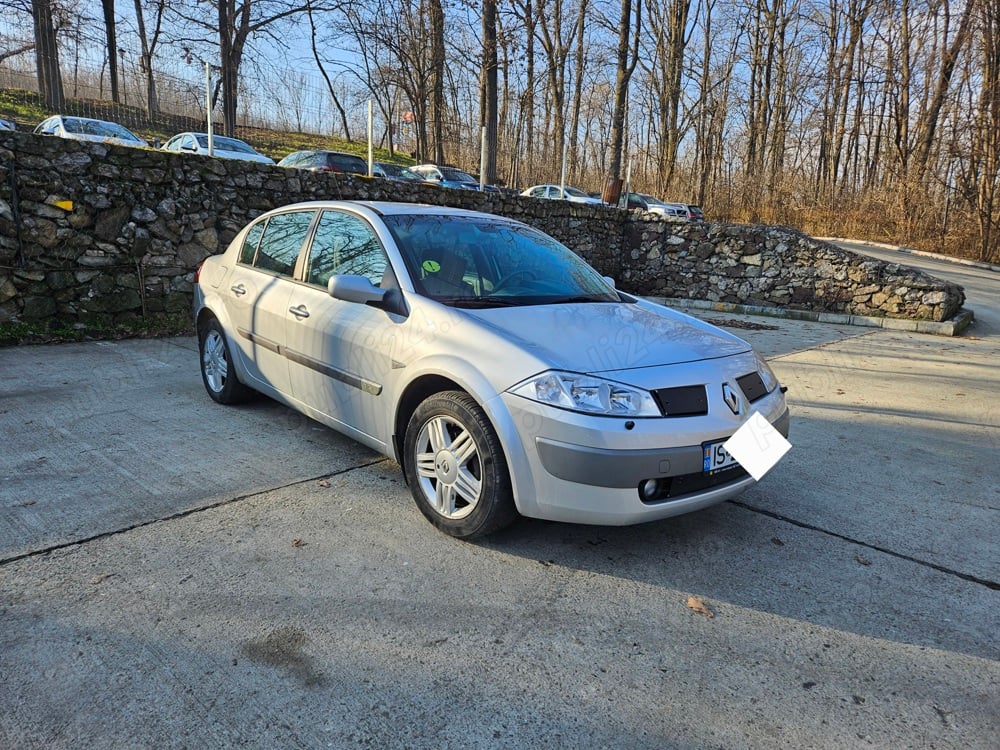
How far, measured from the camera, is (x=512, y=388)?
108 inches

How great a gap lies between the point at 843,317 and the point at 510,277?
29.9 feet

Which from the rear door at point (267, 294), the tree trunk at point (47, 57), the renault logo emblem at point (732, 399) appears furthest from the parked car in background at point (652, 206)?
the renault logo emblem at point (732, 399)

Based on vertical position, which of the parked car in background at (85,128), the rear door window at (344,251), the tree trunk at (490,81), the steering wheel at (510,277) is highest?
the tree trunk at (490,81)

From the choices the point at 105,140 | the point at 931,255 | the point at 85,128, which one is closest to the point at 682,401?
the point at 105,140

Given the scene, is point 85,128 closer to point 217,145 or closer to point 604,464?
point 217,145

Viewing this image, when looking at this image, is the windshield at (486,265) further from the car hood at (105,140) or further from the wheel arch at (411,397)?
the car hood at (105,140)

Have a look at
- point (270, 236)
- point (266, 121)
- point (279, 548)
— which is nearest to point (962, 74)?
point (266, 121)

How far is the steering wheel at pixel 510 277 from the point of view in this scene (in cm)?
364

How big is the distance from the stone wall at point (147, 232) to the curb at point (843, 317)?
0.28 meters

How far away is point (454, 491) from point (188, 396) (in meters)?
3.16

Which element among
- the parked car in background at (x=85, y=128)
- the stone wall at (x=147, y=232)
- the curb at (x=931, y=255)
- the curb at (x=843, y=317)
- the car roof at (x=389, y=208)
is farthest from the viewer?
the curb at (x=931, y=255)

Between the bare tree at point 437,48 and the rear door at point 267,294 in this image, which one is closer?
the rear door at point 267,294

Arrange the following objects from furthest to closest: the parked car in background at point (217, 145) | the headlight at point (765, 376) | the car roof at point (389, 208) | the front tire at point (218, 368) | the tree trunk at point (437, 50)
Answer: the tree trunk at point (437, 50), the parked car in background at point (217, 145), the front tire at point (218, 368), the car roof at point (389, 208), the headlight at point (765, 376)

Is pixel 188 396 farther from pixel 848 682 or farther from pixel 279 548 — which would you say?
pixel 848 682
